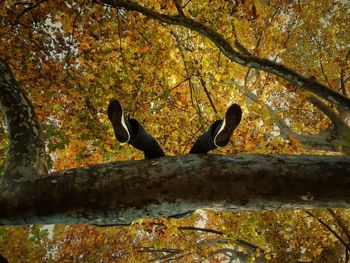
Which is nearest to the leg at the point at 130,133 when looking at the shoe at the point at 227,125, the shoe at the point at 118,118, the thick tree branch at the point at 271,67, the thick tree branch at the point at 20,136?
the shoe at the point at 118,118

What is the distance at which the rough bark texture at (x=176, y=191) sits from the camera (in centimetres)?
202

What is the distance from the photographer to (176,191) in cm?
202

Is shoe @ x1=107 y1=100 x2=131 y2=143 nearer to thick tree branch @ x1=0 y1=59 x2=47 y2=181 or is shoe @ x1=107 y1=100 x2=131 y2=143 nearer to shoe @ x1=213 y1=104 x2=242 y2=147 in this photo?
thick tree branch @ x1=0 y1=59 x2=47 y2=181

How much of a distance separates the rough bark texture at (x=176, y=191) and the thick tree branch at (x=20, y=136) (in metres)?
0.34

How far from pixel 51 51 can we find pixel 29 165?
6311mm

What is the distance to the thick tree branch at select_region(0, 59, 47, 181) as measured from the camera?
2433mm

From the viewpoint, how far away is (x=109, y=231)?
563 inches

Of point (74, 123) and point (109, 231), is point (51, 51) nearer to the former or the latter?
point (74, 123)

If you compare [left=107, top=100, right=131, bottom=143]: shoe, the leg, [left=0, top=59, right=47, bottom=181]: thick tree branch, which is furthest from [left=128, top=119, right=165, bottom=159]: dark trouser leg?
[left=0, top=59, right=47, bottom=181]: thick tree branch

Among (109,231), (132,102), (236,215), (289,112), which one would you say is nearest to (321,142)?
(236,215)

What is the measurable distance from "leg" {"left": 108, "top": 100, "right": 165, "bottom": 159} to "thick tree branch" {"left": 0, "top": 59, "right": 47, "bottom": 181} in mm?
759

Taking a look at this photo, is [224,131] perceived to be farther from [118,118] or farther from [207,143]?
[118,118]

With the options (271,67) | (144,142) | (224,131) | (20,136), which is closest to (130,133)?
(144,142)

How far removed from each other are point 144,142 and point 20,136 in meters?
1.23
